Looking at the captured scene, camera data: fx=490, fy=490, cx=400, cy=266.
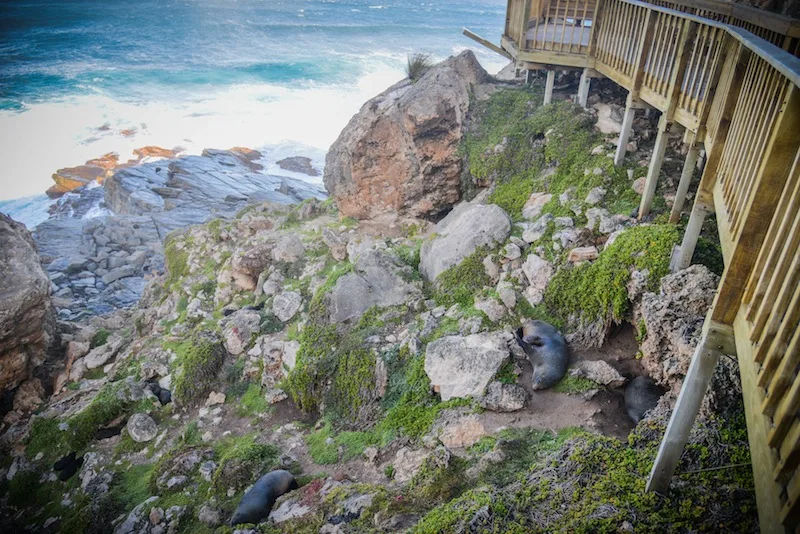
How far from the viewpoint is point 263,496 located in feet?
24.0

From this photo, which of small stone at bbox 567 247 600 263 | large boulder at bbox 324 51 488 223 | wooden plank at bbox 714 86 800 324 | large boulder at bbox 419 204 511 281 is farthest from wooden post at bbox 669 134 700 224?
large boulder at bbox 324 51 488 223

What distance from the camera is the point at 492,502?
5023mm

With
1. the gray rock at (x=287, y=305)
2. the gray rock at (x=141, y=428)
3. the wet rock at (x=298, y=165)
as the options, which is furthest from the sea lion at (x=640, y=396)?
the wet rock at (x=298, y=165)

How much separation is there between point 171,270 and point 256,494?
1139cm

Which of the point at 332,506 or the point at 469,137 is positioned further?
the point at 469,137

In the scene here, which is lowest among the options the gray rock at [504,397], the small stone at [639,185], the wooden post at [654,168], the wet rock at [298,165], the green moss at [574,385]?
the wet rock at [298,165]

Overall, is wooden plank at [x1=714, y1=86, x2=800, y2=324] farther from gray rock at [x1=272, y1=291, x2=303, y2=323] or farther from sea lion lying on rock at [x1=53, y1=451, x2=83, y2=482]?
sea lion lying on rock at [x1=53, y1=451, x2=83, y2=482]

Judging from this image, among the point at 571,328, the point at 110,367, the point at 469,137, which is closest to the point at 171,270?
the point at 110,367

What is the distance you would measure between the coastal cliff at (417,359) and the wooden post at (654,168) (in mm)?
279

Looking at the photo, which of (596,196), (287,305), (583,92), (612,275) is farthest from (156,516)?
(583,92)

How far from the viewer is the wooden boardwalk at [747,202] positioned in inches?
96.9

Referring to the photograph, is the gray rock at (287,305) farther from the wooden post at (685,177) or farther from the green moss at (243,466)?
the wooden post at (685,177)

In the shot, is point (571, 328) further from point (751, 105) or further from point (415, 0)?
point (415, 0)

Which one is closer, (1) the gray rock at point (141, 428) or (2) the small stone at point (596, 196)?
(2) the small stone at point (596, 196)
